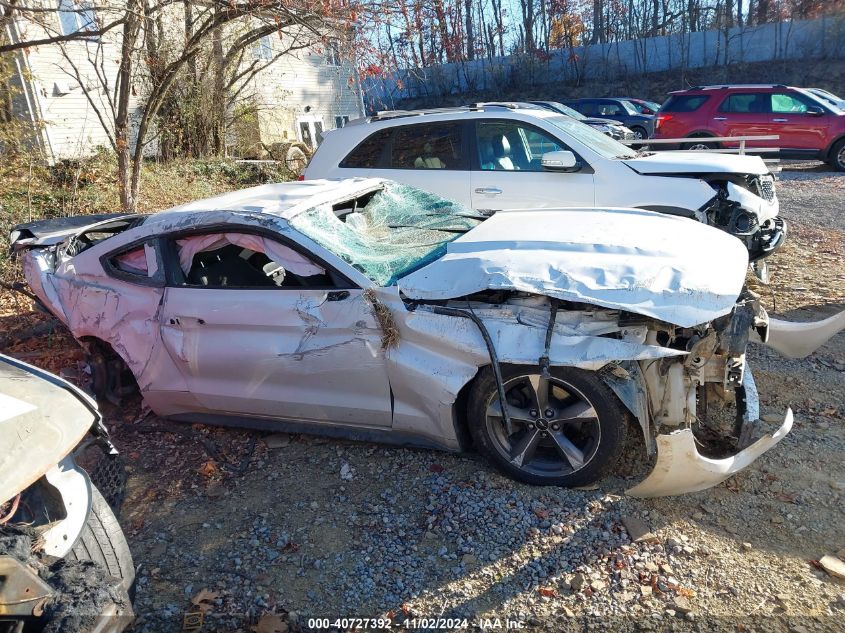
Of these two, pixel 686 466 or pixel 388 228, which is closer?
pixel 686 466

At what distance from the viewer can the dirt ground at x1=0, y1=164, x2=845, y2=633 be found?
2.62 m

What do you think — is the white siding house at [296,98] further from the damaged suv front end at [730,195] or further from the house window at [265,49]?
the damaged suv front end at [730,195]

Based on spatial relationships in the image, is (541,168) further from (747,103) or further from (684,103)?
(747,103)

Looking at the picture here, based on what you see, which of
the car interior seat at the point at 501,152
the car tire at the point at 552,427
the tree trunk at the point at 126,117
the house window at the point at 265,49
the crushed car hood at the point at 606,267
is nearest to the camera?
the crushed car hood at the point at 606,267

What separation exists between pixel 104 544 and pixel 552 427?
209 centimetres

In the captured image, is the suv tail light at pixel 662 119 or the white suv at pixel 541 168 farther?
the suv tail light at pixel 662 119

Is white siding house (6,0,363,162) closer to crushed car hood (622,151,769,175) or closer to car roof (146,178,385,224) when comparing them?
car roof (146,178,385,224)

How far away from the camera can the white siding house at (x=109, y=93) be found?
12.4 m

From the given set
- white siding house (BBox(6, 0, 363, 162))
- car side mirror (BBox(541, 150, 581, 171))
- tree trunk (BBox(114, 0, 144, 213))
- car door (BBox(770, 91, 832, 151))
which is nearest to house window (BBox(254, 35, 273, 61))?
white siding house (BBox(6, 0, 363, 162))

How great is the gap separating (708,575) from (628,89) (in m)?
32.7

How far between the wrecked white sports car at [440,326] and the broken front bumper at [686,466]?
10 millimetres

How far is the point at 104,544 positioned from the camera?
236cm

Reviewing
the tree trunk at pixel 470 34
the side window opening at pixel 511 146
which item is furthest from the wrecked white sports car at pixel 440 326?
the tree trunk at pixel 470 34

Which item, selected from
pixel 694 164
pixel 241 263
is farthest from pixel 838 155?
pixel 241 263
